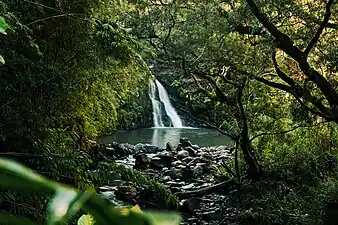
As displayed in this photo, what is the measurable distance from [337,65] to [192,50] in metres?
2.57

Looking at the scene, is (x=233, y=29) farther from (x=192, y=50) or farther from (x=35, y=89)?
(x=35, y=89)

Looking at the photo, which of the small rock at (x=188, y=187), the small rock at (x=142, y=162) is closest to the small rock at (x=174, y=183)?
the small rock at (x=188, y=187)

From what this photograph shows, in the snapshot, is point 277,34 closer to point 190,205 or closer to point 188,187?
point 190,205

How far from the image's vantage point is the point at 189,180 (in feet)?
30.7

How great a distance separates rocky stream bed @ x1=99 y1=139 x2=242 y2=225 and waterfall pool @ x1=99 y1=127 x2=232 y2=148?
5.21 feet

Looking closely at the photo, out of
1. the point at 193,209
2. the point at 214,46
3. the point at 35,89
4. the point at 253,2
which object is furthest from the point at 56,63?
the point at 193,209

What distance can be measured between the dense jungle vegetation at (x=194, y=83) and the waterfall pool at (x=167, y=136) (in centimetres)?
546

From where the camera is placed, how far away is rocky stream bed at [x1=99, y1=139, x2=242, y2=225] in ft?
24.1

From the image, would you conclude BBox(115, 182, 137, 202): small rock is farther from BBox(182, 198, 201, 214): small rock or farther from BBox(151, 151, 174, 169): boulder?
BBox(151, 151, 174, 169): boulder

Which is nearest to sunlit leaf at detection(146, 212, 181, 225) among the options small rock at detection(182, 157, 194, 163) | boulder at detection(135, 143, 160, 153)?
small rock at detection(182, 157, 194, 163)

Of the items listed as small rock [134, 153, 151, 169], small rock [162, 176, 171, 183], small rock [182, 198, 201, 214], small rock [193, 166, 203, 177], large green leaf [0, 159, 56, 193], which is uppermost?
small rock [134, 153, 151, 169]

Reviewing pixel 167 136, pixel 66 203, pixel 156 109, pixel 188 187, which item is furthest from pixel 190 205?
pixel 156 109

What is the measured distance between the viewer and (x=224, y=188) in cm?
850

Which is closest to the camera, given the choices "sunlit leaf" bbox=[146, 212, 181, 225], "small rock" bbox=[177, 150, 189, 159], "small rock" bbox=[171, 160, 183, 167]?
"sunlit leaf" bbox=[146, 212, 181, 225]
